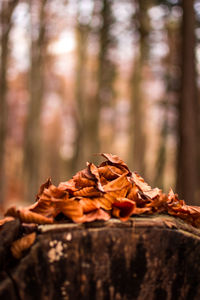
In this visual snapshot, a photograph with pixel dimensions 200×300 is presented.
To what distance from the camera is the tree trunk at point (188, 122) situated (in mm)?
7152

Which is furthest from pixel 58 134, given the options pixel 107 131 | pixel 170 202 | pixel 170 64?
pixel 170 202

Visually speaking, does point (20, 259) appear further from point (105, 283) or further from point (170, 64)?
point (170, 64)

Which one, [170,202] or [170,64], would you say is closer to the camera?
[170,202]

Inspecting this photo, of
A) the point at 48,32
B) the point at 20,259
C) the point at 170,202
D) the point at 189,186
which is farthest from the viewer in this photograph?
the point at 48,32

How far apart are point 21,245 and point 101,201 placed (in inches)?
19.1

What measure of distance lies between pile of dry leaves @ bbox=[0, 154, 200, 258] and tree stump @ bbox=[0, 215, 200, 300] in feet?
0.22

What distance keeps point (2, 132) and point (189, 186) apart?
7740 mm

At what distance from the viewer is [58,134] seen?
32.9m

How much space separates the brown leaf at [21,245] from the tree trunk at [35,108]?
40.5 feet

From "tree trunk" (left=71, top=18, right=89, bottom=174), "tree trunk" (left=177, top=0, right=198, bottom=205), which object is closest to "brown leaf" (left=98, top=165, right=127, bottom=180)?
"tree trunk" (left=177, top=0, right=198, bottom=205)

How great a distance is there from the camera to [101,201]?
206 cm

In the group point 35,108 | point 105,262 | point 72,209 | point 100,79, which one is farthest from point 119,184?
point 100,79

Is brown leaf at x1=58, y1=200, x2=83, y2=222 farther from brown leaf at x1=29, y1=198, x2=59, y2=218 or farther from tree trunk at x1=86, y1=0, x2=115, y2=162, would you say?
tree trunk at x1=86, y1=0, x2=115, y2=162

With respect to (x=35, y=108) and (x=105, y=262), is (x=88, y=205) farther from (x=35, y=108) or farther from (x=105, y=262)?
(x=35, y=108)
